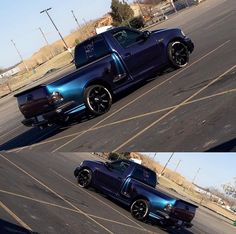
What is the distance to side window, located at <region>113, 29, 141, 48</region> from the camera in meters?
13.2

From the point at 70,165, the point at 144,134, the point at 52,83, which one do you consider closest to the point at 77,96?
the point at 52,83

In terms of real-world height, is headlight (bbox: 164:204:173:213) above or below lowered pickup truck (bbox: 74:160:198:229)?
below

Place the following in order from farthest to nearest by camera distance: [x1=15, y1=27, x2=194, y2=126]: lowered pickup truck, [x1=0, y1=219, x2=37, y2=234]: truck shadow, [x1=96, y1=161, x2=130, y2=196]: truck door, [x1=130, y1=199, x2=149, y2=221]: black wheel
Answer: [x1=15, y1=27, x2=194, y2=126]: lowered pickup truck → [x1=96, y1=161, x2=130, y2=196]: truck door → [x1=130, y1=199, x2=149, y2=221]: black wheel → [x1=0, y1=219, x2=37, y2=234]: truck shadow

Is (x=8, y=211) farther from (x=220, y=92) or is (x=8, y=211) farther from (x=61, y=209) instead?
(x=220, y=92)

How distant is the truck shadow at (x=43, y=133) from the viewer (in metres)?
13.1

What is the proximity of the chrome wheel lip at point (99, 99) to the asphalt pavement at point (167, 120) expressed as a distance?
0.21 metres

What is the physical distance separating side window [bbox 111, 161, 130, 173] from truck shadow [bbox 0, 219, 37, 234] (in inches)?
198

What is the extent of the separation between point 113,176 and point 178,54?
472 cm

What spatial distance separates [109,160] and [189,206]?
7.33 ft

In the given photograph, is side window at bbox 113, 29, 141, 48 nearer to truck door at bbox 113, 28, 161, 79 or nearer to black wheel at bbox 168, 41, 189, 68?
truck door at bbox 113, 28, 161, 79

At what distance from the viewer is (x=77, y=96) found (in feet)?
38.5

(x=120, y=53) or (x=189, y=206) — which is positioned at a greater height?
(x=120, y=53)

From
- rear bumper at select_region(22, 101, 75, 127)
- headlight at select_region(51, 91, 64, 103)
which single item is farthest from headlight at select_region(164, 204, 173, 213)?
headlight at select_region(51, 91, 64, 103)

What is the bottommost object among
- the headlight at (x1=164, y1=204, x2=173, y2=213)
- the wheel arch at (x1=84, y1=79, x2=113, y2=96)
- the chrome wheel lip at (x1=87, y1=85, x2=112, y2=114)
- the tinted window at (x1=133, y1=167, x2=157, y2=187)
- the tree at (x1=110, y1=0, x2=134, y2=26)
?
the headlight at (x1=164, y1=204, x2=173, y2=213)
